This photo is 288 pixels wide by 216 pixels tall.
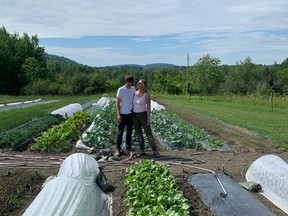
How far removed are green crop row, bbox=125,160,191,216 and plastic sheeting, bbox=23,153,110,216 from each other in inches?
18.1

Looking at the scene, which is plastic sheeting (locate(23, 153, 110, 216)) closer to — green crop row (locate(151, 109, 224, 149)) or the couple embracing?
the couple embracing

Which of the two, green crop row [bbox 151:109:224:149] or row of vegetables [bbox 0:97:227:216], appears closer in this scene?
row of vegetables [bbox 0:97:227:216]

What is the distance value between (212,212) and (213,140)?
5.69m

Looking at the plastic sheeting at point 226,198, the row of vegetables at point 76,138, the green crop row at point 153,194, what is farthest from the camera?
the row of vegetables at point 76,138

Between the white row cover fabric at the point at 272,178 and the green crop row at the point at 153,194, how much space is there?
1637 mm

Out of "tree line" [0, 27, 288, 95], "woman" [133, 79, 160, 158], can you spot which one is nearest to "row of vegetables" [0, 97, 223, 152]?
"woman" [133, 79, 160, 158]

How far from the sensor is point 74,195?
189 inches

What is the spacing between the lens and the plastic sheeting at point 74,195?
435cm

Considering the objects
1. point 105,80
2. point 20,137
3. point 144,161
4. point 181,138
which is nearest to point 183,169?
point 144,161

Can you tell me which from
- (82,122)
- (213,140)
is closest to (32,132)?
(82,122)

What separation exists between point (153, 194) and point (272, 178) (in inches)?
91.0

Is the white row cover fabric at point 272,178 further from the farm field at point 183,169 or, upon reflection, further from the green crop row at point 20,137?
the green crop row at point 20,137

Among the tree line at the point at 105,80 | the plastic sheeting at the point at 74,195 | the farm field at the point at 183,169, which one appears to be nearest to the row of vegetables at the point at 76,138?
the farm field at the point at 183,169

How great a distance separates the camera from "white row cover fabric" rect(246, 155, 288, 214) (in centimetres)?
584
